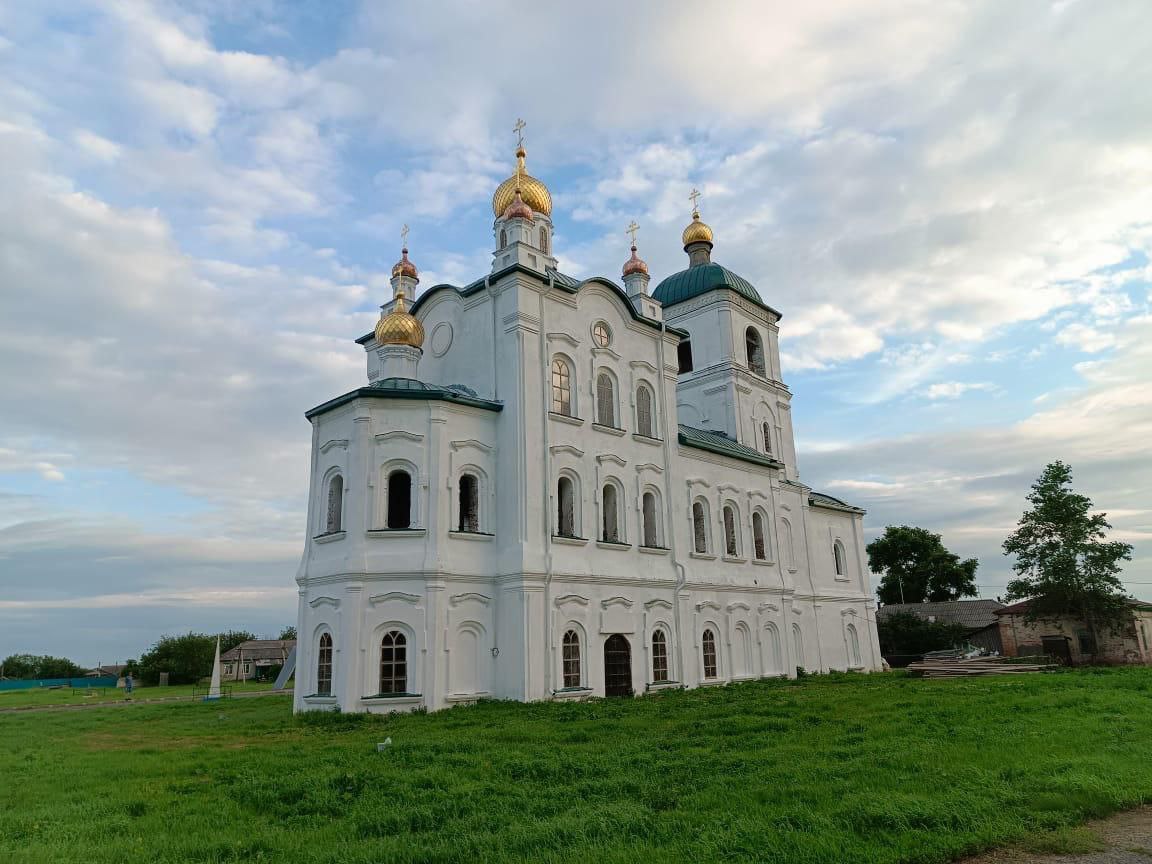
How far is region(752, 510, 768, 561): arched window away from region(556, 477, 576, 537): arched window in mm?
9207

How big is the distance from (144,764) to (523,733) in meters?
5.47

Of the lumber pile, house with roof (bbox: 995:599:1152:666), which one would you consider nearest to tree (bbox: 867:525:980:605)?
house with roof (bbox: 995:599:1152:666)

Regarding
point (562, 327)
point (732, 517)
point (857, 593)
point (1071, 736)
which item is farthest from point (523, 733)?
point (857, 593)

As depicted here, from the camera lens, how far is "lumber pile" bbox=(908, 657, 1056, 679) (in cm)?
2555

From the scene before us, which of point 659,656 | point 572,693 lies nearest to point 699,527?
point 659,656

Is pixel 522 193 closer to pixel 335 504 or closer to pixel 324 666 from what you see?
pixel 335 504

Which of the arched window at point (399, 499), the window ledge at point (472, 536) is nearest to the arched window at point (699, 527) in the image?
the window ledge at point (472, 536)

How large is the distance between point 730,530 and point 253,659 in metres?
47.2

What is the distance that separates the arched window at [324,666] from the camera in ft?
59.4

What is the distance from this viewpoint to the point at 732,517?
27250mm

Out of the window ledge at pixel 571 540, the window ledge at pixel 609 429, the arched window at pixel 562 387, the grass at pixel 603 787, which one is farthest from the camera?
the window ledge at pixel 609 429

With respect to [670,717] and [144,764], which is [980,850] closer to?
[670,717]

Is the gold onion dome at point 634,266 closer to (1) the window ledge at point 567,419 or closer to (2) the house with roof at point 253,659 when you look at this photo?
(1) the window ledge at point 567,419

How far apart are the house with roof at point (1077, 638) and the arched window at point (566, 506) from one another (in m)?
22.9
